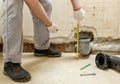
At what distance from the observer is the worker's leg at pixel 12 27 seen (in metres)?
1.50

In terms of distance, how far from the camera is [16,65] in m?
1.61

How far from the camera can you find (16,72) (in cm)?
158

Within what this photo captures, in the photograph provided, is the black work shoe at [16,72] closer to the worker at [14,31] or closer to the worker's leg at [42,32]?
the worker at [14,31]

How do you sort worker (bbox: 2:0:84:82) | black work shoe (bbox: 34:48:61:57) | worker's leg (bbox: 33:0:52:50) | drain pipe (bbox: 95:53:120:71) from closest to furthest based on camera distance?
worker (bbox: 2:0:84:82) < drain pipe (bbox: 95:53:120:71) < worker's leg (bbox: 33:0:52:50) < black work shoe (bbox: 34:48:61:57)

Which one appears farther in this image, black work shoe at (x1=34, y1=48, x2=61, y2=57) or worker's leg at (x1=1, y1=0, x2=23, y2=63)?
black work shoe at (x1=34, y1=48, x2=61, y2=57)

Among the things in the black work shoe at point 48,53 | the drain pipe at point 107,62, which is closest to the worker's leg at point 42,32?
the black work shoe at point 48,53

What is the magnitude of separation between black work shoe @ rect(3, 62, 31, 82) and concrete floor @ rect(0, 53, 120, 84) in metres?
0.03

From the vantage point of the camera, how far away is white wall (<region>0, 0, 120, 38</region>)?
2049 mm

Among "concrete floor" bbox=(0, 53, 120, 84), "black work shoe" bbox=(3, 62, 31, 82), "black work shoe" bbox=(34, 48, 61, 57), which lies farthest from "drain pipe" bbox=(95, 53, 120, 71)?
"black work shoe" bbox=(3, 62, 31, 82)

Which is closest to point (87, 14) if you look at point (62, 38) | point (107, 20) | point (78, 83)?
point (107, 20)

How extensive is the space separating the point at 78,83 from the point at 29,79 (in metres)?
0.34

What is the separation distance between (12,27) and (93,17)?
852mm

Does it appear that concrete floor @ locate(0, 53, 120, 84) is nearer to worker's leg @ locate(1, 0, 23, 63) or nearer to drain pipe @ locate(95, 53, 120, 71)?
drain pipe @ locate(95, 53, 120, 71)

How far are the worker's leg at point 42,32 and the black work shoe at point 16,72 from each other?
1.27 ft
